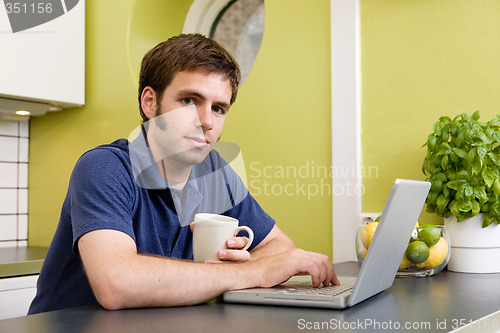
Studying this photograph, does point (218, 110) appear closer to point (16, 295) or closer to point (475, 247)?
point (475, 247)

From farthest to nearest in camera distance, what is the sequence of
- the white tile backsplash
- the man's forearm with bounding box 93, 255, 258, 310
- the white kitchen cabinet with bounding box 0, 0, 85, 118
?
1. the white tile backsplash
2. the white kitchen cabinet with bounding box 0, 0, 85, 118
3. the man's forearm with bounding box 93, 255, 258, 310

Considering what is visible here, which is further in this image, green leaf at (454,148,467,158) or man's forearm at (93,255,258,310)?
green leaf at (454,148,467,158)

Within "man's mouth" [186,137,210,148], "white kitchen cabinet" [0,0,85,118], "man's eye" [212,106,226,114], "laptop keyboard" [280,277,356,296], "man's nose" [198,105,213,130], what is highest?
"white kitchen cabinet" [0,0,85,118]

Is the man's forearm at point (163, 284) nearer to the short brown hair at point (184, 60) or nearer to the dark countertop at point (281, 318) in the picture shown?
the dark countertop at point (281, 318)

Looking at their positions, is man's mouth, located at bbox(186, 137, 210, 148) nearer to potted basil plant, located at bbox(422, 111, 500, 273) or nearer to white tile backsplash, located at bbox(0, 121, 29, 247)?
potted basil plant, located at bbox(422, 111, 500, 273)

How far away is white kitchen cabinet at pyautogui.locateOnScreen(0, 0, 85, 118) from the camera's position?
6.82 feet

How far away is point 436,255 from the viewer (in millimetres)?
1256

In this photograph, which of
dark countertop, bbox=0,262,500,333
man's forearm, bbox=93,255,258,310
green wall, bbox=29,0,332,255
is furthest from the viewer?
green wall, bbox=29,0,332,255

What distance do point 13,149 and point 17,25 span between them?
24.9 inches

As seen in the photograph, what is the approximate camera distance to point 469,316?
0.79m

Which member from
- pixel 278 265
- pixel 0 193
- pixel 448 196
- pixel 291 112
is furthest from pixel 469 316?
pixel 0 193

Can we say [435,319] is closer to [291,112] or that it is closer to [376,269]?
[376,269]

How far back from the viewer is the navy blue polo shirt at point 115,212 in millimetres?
1008

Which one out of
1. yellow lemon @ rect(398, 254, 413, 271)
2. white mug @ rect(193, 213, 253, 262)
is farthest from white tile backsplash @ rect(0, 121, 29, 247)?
yellow lemon @ rect(398, 254, 413, 271)
